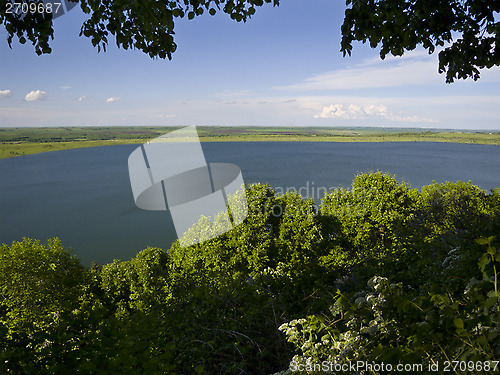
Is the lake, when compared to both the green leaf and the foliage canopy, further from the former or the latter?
the green leaf

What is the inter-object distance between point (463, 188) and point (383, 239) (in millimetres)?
7307

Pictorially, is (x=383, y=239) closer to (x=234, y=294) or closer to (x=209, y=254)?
(x=209, y=254)

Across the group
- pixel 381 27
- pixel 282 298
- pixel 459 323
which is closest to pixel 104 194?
pixel 282 298

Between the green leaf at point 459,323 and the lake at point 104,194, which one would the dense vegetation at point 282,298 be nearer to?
the green leaf at point 459,323

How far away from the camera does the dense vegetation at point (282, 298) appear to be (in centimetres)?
245

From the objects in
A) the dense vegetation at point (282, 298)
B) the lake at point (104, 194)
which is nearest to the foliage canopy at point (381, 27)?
the dense vegetation at point (282, 298)

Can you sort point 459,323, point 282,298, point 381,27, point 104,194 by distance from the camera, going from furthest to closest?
point 104,194
point 282,298
point 381,27
point 459,323

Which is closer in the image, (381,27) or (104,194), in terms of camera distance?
(381,27)

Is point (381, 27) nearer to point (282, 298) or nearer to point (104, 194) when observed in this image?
point (282, 298)

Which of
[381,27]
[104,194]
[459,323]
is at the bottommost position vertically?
[104,194]

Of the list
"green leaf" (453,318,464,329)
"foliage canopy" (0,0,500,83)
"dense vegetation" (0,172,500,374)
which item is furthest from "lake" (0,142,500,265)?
"green leaf" (453,318,464,329)

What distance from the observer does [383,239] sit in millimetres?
19406

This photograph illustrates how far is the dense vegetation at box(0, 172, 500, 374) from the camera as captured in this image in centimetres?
245

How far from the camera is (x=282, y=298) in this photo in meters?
6.05
